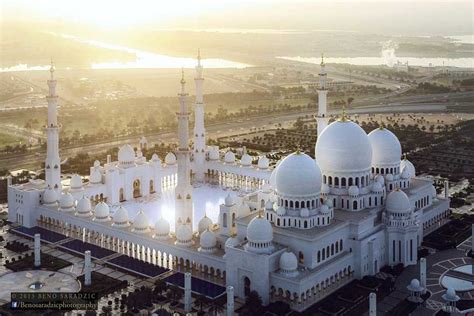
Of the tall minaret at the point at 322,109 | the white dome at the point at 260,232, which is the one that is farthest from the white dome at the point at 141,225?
the tall minaret at the point at 322,109

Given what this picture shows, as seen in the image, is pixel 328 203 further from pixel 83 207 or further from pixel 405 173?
pixel 83 207

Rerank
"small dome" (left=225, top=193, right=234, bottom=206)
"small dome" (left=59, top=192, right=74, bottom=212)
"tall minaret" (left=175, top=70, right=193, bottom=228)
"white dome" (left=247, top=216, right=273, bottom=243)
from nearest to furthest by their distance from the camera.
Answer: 1. "white dome" (left=247, top=216, right=273, bottom=243)
2. "small dome" (left=225, top=193, right=234, bottom=206)
3. "tall minaret" (left=175, top=70, right=193, bottom=228)
4. "small dome" (left=59, top=192, right=74, bottom=212)

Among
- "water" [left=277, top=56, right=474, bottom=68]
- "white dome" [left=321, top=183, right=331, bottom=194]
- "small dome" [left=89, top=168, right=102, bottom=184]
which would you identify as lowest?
"small dome" [left=89, top=168, right=102, bottom=184]

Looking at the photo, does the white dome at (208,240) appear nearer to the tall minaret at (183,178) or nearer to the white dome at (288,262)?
the tall minaret at (183,178)

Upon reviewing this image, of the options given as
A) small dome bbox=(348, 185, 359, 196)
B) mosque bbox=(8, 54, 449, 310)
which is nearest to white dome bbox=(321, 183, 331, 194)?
mosque bbox=(8, 54, 449, 310)

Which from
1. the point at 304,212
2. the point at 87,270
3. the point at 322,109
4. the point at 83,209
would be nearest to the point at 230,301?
the point at 304,212

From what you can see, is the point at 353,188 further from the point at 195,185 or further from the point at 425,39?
the point at 425,39

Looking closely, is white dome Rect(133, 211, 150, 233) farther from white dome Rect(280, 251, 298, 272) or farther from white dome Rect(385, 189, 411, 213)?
white dome Rect(385, 189, 411, 213)
